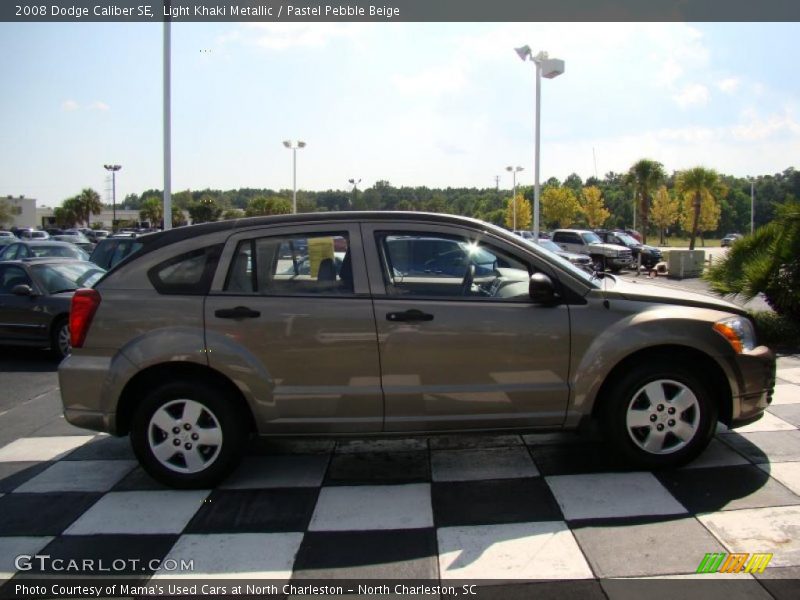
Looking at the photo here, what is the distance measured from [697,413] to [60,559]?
3.94m

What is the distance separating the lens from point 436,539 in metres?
3.49

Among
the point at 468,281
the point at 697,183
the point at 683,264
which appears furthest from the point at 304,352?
the point at 697,183

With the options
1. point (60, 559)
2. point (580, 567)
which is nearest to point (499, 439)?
point (580, 567)

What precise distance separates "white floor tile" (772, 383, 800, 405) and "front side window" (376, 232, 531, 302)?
119 inches

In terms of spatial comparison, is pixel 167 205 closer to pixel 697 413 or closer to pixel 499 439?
pixel 499 439

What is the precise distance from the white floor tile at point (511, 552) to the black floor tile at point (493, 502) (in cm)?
9

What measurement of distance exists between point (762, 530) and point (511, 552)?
141 cm

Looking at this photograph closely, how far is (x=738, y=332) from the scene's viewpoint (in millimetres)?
4305

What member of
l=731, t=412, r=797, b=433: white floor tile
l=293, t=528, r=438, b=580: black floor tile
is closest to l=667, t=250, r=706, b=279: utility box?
l=731, t=412, r=797, b=433: white floor tile

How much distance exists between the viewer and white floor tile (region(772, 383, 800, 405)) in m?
5.84

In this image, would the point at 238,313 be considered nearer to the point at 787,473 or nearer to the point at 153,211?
the point at 787,473

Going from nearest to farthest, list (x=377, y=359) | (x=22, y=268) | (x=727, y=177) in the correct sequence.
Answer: (x=377, y=359), (x=22, y=268), (x=727, y=177)

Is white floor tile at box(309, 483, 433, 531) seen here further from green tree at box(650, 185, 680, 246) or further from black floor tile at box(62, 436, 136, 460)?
green tree at box(650, 185, 680, 246)

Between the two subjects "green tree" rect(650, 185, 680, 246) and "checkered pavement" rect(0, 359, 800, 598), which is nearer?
"checkered pavement" rect(0, 359, 800, 598)
